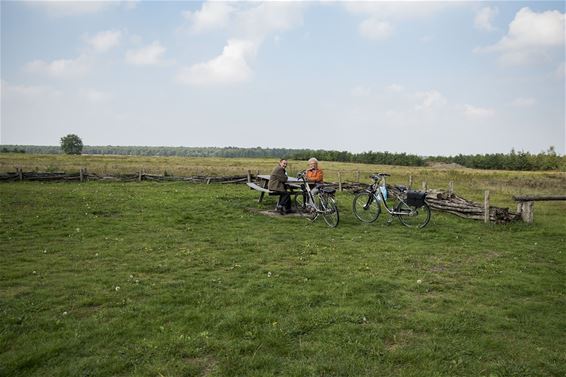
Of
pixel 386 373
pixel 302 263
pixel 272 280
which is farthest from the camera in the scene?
pixel 302 263

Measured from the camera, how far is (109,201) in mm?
17047

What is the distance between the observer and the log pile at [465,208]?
14.2 meters

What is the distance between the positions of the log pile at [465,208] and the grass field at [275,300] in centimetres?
154

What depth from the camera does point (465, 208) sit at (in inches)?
602

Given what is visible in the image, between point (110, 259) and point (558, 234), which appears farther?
point (558, 234)

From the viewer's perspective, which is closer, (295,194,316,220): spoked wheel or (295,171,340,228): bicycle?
(295,171,340,228): bicycle

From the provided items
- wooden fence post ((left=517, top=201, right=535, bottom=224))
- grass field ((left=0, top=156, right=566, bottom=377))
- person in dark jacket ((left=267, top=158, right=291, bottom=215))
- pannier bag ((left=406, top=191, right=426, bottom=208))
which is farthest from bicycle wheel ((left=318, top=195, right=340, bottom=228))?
wooden fence post ((left=517, top=201, right=535, bottom=224))

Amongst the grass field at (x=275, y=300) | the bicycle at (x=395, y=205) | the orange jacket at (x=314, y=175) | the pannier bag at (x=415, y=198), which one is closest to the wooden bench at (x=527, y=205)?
the grass field at (x=275, y=300)

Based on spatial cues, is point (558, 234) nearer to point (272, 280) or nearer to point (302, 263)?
point (302, 263)

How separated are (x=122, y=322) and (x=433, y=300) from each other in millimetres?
4810

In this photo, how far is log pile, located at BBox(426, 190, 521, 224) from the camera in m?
14.2

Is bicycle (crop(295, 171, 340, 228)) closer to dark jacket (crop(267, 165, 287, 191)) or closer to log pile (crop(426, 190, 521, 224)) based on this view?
dark jacket (crop(267, 165, 287, 191))

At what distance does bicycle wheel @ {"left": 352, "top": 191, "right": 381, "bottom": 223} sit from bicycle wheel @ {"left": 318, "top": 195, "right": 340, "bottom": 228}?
1.30 m

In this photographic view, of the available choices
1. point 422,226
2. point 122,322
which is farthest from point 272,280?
point 422,226
